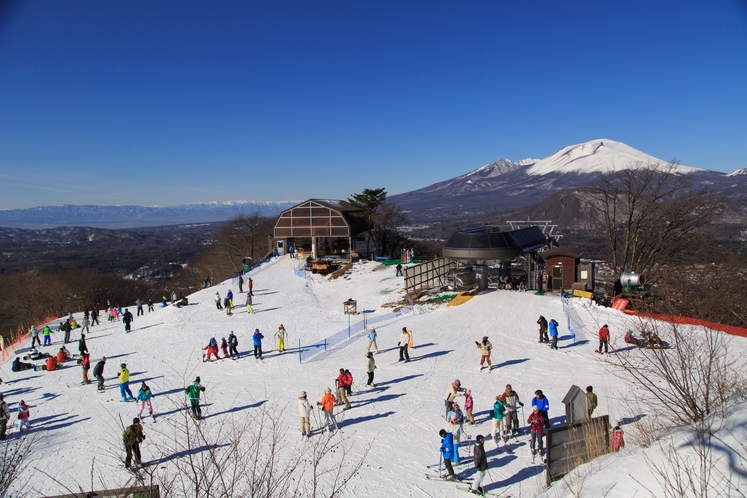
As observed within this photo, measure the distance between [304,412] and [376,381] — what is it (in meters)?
4.01

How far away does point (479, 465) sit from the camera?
25.7ft

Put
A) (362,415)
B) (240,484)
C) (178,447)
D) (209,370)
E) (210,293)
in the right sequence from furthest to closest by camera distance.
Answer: (210,293) < (209,370) < (362,415) < (178,447) < (240,484)

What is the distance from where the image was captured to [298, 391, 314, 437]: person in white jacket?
10.2m

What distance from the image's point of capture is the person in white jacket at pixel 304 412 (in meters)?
10.2

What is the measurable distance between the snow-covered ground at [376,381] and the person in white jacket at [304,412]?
Result: 11.5 inches

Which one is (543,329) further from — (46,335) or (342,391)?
(46,335)

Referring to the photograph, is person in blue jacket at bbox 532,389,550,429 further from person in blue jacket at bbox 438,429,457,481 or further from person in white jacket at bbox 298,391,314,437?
person in white jacket at bbox 298,391,314,437

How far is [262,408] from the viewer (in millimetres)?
12305

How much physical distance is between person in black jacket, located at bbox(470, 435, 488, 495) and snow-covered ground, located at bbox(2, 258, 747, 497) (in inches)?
12.8

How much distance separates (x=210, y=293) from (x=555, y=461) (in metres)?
25.4

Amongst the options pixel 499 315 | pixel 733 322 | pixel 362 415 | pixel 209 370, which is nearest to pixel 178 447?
pixel 362 415

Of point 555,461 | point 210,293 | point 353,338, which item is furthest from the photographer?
point 210,293

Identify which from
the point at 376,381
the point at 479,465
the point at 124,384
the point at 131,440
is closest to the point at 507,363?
the point at 376,381

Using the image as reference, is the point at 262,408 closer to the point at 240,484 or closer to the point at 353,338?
the point at 240,484
